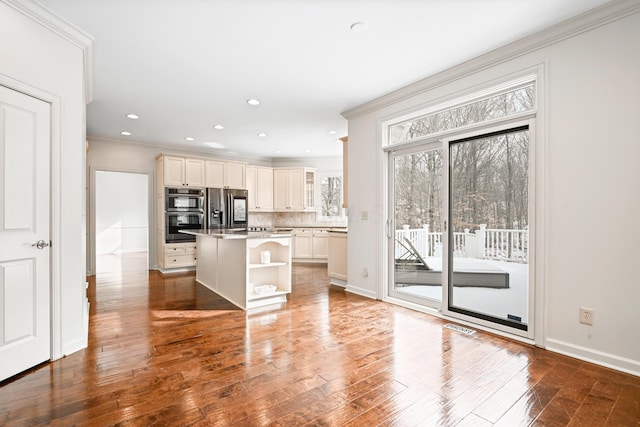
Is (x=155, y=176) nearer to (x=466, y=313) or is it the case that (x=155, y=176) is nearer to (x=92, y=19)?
(x=92, y=19)

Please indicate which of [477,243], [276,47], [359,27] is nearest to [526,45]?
[359,27]

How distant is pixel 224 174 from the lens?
6996 mm

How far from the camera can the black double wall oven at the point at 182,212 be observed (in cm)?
622

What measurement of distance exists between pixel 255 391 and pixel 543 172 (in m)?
2.84

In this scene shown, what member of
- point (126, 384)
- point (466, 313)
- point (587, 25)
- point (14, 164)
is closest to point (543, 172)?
point (587, 25)

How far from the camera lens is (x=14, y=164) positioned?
88.7 inches

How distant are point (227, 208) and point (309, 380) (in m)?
5.37

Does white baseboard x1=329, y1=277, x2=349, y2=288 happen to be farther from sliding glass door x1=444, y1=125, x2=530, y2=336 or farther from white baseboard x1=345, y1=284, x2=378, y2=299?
sliding glass door x1=444, y1=125, x2=530, y2=336

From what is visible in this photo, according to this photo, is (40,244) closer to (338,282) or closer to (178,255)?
(338,282)

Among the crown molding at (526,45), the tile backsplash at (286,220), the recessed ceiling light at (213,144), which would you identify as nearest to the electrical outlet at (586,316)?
the crown molding at (526,45)

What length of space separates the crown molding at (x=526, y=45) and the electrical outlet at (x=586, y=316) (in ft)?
7.14

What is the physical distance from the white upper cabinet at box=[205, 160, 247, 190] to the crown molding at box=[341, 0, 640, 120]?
13.3 ft

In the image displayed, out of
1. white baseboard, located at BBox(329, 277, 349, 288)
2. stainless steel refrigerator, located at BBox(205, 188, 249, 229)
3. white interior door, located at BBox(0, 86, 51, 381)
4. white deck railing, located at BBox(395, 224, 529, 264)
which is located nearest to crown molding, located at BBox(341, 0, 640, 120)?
A: white deck railing, located at BBox(395, 224, 529, 264)

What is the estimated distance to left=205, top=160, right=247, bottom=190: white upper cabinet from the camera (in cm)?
679
